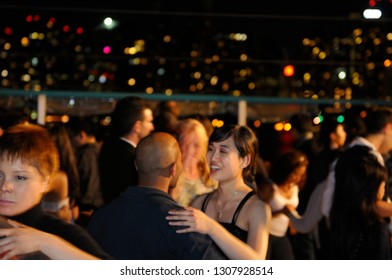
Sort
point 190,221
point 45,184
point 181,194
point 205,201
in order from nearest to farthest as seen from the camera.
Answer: point 45,184 < point 190,221 < point 205,201 < point 181,194

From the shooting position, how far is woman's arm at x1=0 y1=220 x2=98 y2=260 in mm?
2496

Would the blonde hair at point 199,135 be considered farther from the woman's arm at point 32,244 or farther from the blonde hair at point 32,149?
the woman's arm at point 32,244

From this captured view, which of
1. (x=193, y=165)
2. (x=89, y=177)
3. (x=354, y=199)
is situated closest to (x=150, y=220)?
(x=354, y=199)

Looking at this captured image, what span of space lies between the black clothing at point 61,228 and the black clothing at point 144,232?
68 cm

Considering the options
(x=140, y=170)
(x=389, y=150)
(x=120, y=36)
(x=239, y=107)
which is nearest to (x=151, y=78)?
(x=120, y=36)

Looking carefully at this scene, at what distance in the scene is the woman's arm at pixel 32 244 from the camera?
2496mm

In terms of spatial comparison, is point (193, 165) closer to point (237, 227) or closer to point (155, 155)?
point (237, 227)

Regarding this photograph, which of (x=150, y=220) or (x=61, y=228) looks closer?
(x=61, y=228)

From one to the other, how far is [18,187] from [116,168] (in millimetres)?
3373

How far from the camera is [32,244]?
250cm

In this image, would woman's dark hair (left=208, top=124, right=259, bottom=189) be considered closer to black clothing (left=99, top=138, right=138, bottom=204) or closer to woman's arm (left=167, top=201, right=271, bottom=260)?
woman's arm (left=167, top=201, right=271, bottom=260)

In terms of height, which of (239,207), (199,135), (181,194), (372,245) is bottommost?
(372,245)

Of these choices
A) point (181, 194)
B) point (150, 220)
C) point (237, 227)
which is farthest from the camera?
point (181, 194)
